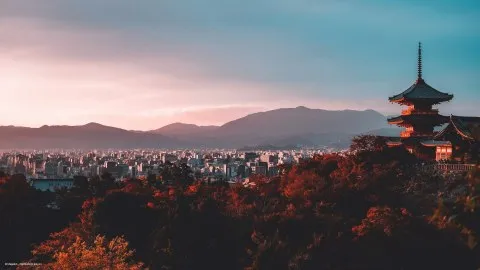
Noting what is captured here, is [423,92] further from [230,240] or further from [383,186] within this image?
[230,240]

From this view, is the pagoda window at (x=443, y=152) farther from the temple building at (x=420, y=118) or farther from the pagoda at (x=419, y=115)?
the pagoda at (x=419, y=115)

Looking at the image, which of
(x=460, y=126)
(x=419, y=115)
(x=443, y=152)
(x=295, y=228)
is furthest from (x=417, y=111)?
(x=295, y=228)

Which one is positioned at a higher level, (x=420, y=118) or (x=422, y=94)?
(x=422, y=94)

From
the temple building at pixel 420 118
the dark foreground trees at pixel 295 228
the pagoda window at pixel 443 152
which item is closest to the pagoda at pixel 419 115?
the temple building at pixel 420 118

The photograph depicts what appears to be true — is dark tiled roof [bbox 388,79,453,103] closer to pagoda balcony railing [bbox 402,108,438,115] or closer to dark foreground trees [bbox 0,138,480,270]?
pagoda balcony railing [bbox 402,108,438,115]

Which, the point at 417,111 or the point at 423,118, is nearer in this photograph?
the point at 423,118

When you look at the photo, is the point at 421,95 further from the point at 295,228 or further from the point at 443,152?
the point at 295,228

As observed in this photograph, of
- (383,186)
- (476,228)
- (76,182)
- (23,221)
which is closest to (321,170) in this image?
(383,186)

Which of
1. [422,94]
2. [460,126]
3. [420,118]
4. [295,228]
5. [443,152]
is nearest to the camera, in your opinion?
[295,228]
